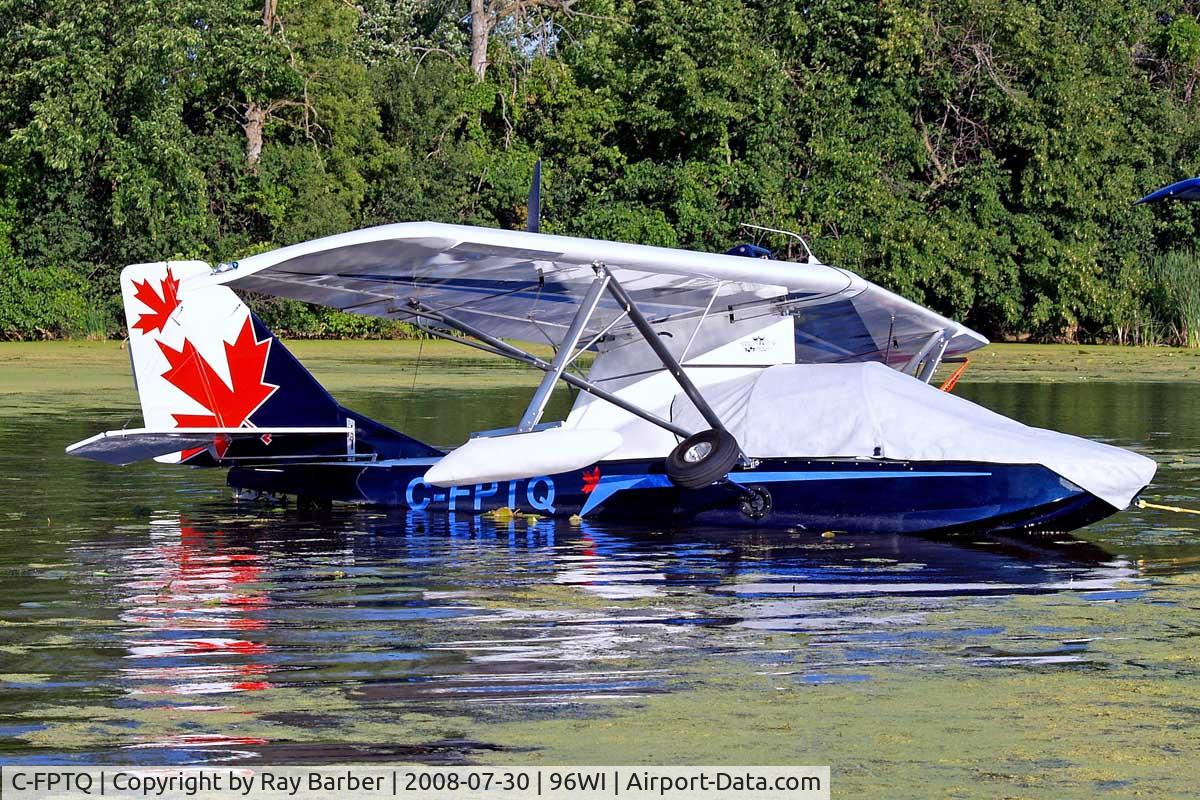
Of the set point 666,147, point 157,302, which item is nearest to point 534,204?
point 157,302

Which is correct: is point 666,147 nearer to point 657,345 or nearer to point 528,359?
point 528,359

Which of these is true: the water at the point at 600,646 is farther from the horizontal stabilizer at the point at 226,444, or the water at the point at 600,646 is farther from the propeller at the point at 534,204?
the propeller at the point at 534,204

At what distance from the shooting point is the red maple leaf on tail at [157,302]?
11.0 meters

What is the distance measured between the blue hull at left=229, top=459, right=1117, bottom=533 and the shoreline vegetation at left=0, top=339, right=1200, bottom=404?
33.5 feet

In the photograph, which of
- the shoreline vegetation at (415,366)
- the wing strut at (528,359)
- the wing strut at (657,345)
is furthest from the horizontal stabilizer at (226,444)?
the shoreline vegetation at (415,366)

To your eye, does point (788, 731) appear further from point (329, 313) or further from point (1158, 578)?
point (329, 313)

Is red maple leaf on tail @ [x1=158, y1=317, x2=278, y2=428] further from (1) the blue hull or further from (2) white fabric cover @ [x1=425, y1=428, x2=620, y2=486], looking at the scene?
(2) white fabric cover @ [x1=425, y1=428, x2=620, y2=486]

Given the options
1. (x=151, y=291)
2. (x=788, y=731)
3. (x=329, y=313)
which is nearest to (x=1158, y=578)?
(x=788, y=731)

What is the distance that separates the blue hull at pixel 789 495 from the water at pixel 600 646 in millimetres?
178

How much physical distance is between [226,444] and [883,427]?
185 inches

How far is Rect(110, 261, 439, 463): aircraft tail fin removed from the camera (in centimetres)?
1108

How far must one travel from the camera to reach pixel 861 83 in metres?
41.2

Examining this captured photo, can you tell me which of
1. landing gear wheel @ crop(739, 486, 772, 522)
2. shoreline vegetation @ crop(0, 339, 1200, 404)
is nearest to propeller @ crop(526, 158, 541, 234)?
landing gear wheel @ crop(739, 486, 772, 522)

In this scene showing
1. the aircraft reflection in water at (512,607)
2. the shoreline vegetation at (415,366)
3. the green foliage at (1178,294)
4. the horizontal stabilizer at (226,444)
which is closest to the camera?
the aircraft reflection in water at (512,607)
